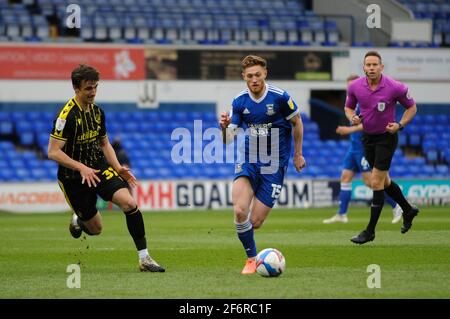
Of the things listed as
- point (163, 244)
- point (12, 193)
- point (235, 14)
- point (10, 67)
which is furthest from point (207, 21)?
point (163, 244)

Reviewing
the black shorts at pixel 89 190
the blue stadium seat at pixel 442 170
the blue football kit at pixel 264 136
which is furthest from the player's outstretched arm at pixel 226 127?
the blue stadium seat at pixel 442 170

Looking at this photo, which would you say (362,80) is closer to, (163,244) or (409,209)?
(409,209)

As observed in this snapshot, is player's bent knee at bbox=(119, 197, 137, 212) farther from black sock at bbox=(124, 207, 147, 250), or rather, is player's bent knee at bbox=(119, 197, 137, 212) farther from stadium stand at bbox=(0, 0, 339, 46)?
stadium stand at bbox=(0, 0, 339, 46)

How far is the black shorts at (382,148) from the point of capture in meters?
13.3

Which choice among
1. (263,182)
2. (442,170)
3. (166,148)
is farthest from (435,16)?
(263,182)

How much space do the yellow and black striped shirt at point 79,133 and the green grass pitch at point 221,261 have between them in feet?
3.94

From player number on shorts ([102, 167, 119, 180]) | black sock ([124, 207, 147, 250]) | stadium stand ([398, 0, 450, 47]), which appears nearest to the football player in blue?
black sock ([124, 207, 147, 250])

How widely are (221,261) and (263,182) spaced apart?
1386 millimetres

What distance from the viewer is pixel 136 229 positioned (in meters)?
10.5

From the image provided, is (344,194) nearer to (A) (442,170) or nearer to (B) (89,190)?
(B) (89,190)

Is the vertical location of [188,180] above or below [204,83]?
below

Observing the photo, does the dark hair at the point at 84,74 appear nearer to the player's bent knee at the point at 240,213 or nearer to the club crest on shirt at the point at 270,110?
the club crest on shirt at the point at 270,110
